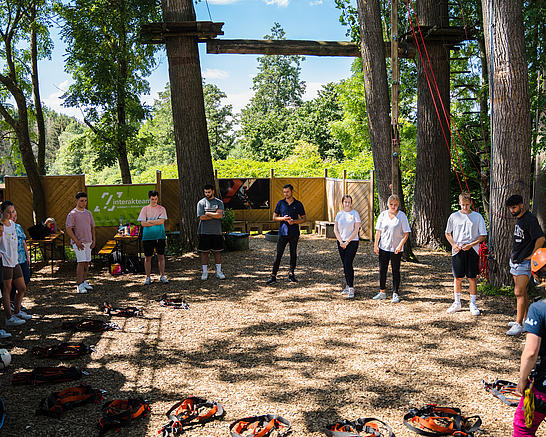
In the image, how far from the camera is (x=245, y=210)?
1945 centimetres

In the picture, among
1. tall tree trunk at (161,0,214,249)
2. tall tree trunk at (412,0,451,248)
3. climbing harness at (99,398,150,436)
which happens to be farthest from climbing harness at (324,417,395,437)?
tall tree trunk at (412,0,451,248)

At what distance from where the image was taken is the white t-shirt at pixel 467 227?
312 inches

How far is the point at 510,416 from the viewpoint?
486 centimetres

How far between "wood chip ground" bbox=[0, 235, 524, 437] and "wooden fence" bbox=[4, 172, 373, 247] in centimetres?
354

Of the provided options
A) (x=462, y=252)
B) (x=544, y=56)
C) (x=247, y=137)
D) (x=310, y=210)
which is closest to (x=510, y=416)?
(x=462, y=252)

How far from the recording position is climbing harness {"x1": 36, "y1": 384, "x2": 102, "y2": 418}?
4.92 meters

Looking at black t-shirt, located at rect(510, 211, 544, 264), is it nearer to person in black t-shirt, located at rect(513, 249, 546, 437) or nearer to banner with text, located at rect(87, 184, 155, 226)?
person in black t-shirt, located at rect(513, 249, 546, 437)

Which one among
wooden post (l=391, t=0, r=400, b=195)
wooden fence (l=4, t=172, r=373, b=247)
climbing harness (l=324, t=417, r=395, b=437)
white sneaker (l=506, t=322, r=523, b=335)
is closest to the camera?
climbing harness (l=324, t=417, r=395, b=437)

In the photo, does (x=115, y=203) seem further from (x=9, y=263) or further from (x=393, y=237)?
(x=393, y=237)

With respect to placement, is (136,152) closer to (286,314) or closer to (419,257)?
(419,257)

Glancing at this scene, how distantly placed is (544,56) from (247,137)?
37957mm

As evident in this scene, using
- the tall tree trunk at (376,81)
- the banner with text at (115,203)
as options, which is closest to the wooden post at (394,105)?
the tall tree trunk at (376,81)

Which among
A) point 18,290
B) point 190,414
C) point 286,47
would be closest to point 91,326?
point 18,290

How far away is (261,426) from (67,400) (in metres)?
1.90
